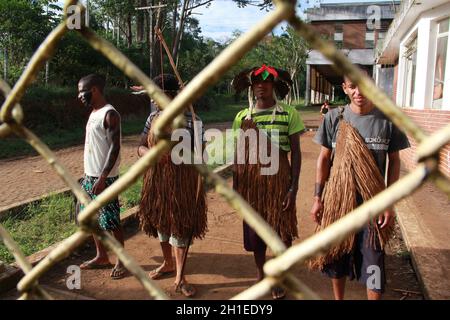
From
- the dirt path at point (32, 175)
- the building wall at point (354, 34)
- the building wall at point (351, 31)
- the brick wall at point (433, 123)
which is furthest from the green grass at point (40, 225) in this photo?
the building wall at point (354, 34)

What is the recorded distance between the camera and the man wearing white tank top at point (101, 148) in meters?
3.05

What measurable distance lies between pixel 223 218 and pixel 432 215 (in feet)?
7.64

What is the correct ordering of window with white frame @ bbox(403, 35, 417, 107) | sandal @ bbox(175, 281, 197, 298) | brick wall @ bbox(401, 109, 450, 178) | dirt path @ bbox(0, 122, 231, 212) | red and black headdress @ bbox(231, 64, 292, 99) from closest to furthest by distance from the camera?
red and black headdress @ bbox(231, 64, 292, 99) < sandal @ bbox(175, 281, 197, 298) < brick wall @ bbox(401, 109, 450, 178) < dirt path @ bbox(0, 122, 231, 212) < window with white frame @ bbox(403, 35, 417, 107)

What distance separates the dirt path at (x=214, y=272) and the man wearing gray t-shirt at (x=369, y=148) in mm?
461

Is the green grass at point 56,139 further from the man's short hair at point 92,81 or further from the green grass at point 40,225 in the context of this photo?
the man's short hair at point 92,81

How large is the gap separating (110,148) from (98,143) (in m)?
0.13

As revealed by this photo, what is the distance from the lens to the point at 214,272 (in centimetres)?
329

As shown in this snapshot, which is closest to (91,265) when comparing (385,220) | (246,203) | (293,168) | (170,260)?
(170,260)

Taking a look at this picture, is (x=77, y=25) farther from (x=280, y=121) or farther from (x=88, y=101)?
(x=88, y=101)

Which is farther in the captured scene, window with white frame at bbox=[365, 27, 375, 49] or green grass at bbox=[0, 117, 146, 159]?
window with white frame at bbox=[365, 27, 375, 49]

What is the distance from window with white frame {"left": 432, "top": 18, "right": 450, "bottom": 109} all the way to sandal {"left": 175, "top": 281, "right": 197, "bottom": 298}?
19.8 feet

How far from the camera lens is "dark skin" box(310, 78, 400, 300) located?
2.28 meters

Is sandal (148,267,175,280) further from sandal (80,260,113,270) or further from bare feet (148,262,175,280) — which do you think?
sandal (80,260,113,270)

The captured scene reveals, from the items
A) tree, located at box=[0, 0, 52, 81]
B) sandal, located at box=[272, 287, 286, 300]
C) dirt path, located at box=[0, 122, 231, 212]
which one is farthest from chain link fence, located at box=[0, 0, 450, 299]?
tree, located at box=[0, 0, 52, 81]
